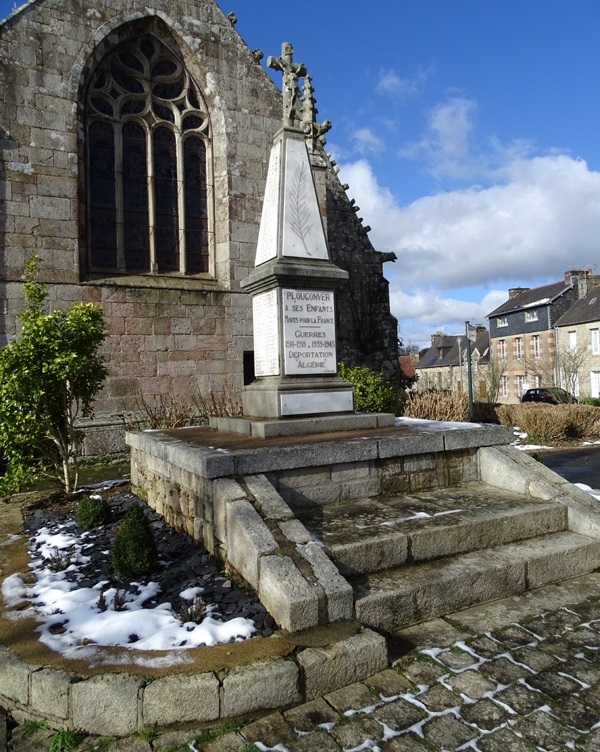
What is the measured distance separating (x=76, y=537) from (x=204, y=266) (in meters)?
7.66

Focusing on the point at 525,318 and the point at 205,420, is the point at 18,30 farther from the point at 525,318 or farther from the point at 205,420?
the point at 525,318

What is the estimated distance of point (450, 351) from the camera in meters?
52.3

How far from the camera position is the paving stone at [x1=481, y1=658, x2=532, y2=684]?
277 centimetres

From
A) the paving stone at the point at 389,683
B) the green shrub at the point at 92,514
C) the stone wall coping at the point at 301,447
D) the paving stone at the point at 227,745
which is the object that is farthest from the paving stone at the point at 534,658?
the green shrub at the point at 92,514

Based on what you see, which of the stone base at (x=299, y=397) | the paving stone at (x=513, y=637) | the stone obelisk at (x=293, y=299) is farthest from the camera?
the stone obelisk at (x=293, y=299)

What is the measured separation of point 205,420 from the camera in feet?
35.3

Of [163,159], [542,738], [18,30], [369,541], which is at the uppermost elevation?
[18,30]

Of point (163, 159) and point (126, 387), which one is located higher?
point (163, 159)

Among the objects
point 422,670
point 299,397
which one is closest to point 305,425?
point 299,397

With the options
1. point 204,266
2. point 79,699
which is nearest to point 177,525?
point 79,699

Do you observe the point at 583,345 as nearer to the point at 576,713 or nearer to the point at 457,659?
the point at 457,659

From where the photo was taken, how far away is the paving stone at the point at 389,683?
2.70 meters

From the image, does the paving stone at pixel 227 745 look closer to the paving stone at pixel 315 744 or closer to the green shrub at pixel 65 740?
the paving stone at pixel 315 744

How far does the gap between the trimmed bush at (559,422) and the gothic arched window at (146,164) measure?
328 inches
